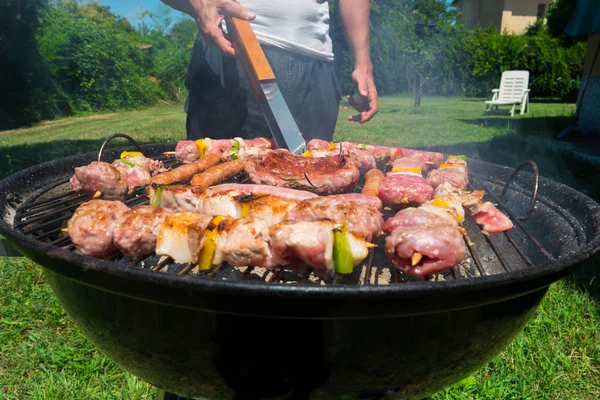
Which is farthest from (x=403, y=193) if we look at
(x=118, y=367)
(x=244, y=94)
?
(x=118, y=367)

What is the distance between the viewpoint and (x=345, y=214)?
5.25 ft

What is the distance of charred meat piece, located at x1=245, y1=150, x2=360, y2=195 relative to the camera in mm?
2182

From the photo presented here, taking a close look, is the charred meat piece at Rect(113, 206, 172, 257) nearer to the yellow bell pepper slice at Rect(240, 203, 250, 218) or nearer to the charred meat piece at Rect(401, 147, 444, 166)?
the yellow bell pepper slice at Rect(240, 203, 250, 218)

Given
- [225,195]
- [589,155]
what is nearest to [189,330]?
[225,195]

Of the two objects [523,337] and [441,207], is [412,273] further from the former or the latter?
[523,337]

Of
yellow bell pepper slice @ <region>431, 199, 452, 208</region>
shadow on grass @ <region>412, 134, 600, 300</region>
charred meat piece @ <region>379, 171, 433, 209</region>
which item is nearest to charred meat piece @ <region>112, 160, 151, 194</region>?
charred meat piece @ <region>379, 171, 433, 209</region>

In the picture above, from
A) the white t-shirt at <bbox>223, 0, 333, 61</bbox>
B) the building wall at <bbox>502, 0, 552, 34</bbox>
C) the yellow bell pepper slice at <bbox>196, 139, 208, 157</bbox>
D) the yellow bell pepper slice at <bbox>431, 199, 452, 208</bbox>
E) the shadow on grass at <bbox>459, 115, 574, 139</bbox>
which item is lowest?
the shadow on grass at <bbox>459, 115, 574, 139</bbox>

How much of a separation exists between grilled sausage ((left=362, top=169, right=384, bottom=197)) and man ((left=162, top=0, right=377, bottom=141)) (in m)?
0.80

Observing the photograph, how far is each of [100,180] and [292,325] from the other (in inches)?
55.1

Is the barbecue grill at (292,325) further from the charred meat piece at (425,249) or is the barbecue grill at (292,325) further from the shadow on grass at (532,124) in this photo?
the shadow on grass at (532,124)

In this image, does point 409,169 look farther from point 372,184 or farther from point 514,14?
point 514,14

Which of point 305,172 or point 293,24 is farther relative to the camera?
point 293,24

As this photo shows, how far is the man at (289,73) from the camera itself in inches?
131

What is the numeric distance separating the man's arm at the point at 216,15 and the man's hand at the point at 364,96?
1077 mm
